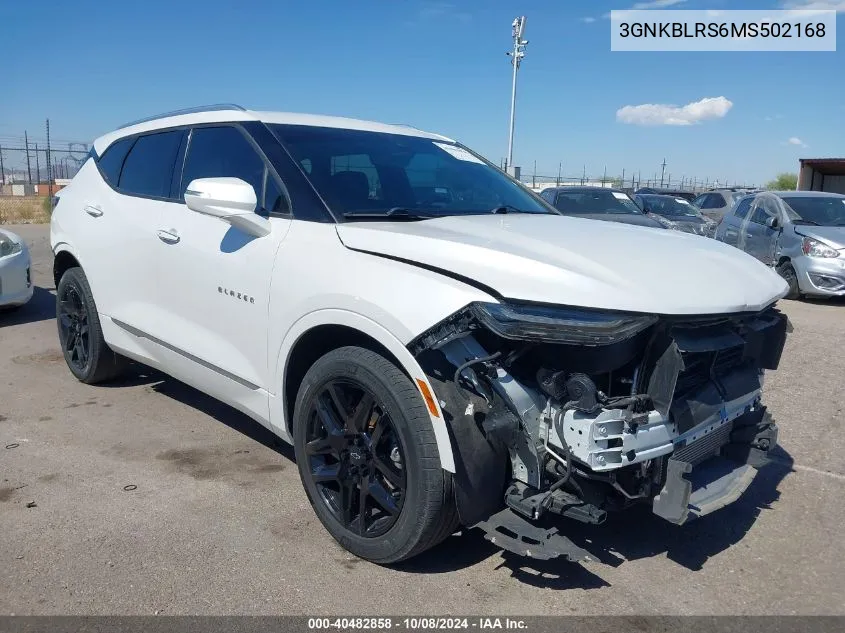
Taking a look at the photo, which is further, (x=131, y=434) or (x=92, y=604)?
(x=131, y=434)

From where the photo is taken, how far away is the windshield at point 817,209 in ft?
36.3

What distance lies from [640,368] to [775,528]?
1496 millimetres

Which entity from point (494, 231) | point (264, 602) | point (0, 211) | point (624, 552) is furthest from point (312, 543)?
point (0, 211)

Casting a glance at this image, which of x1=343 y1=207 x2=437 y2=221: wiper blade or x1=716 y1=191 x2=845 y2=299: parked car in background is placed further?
x1=716 y1=191 x2=845 y2=299: parked car in background

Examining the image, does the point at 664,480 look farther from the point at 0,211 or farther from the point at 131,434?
the point at 0,211

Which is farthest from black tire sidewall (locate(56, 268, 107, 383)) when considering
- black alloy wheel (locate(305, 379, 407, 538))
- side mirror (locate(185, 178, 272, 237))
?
black alloy wheel (locate(305, 379, 407, 538))

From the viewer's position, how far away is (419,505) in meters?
2.71

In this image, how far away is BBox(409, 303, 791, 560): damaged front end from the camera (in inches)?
97.8

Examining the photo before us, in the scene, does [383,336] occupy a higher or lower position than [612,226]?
lower

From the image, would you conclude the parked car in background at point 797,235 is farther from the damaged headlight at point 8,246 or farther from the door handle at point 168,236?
the damaged headlight at point 8,246

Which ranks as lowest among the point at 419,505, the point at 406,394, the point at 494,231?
the point at 419,505

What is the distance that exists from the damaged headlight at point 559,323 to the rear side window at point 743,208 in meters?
11.2

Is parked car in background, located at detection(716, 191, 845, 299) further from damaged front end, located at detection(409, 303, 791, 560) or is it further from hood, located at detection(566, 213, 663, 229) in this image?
damaged front end, located at detection(409, 303, 791, 560)

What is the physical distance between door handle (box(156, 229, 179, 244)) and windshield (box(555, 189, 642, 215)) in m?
8.81
